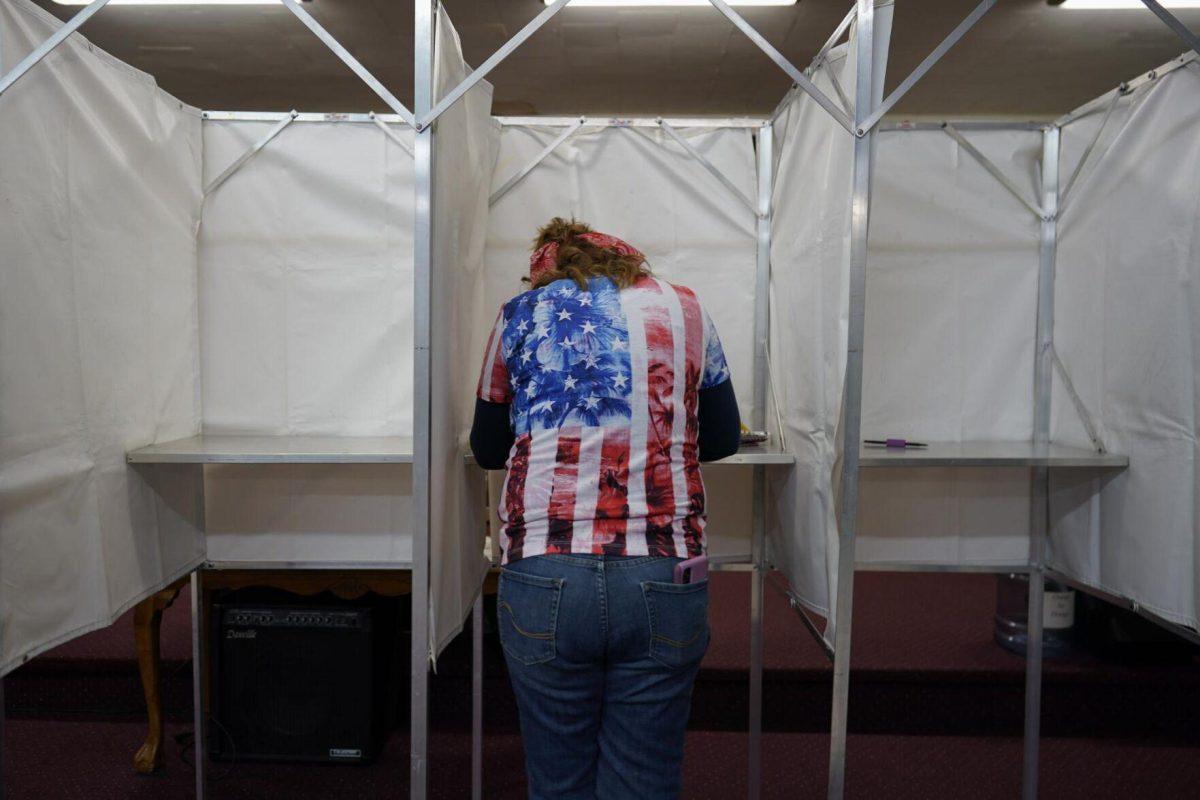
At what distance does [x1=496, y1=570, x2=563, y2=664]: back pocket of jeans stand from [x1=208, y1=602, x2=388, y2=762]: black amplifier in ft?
4.56

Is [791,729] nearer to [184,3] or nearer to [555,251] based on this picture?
[555,251]

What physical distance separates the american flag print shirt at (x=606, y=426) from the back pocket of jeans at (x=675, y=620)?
0.18 ft

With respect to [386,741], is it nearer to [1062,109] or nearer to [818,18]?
[818,18]

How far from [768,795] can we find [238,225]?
217cm

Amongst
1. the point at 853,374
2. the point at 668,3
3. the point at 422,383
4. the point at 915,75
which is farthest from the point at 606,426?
the point at 668,3

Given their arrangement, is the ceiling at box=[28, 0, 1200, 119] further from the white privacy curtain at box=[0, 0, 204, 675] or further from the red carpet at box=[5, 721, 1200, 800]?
the red carpet at box=[5, 721, 1200, 800]

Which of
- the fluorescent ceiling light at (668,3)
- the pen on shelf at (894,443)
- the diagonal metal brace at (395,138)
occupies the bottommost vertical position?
the pen on shelf at (894,443)

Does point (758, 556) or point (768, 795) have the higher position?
point (758, 556)

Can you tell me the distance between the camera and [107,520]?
5.58ft

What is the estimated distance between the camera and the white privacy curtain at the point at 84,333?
1451 mm

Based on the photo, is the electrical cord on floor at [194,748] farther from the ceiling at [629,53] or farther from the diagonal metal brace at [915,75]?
the ceiling at [629,53]

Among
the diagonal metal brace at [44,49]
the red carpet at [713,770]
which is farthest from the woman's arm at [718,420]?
the red carpet at [713,770]

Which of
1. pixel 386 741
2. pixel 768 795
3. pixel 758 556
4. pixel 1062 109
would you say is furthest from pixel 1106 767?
pixel 1062 109

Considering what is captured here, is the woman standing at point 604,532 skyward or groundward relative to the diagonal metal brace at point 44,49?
groundward
